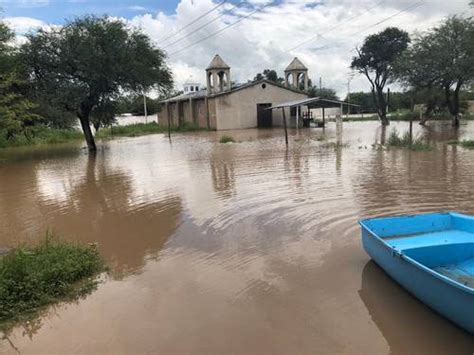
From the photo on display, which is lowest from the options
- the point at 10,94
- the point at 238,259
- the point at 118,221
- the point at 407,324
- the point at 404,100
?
the point at 407,324

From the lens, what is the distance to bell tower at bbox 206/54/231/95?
1844 inches

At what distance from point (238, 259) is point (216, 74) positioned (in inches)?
1656

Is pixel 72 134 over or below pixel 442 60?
below

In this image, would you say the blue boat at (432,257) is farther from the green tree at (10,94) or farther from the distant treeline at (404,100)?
the distant treeline at (404,100)

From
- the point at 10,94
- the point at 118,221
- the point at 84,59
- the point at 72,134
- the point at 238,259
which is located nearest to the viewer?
the point at 238,259

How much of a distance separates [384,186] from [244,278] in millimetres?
6739

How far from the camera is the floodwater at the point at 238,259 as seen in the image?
4.74 meters

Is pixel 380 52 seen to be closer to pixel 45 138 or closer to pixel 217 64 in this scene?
pixel 217 64

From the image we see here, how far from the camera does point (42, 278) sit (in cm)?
575

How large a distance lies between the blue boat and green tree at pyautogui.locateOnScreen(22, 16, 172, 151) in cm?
2016

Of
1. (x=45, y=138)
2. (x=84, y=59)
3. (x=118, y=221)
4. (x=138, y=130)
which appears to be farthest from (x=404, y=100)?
(x=118, y=221)

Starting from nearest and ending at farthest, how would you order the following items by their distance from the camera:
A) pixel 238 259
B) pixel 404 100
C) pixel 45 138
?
pixel 238 259
pixel 45 138
pixel 404 100

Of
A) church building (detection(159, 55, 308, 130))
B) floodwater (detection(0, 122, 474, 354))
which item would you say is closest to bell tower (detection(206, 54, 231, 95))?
church building (detection(159, 55, 308, 130))

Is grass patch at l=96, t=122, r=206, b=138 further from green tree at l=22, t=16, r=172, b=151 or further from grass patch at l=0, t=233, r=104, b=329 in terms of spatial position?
grass patch at l=0, t=233, r=104, b=329
